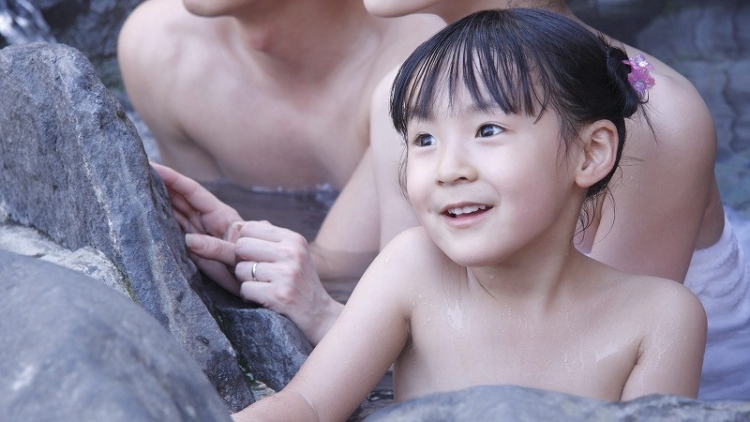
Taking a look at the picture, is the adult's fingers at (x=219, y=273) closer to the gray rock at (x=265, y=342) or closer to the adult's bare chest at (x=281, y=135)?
the gray rock at (x=265, y=342)

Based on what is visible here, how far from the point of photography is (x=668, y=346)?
1.98 m

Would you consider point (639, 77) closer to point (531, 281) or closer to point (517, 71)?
point (517, 71)

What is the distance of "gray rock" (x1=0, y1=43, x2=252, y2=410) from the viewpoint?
2127 millimetres

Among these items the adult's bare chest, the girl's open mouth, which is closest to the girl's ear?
the girl's open mouth

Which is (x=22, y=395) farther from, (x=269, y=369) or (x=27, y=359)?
(x=269, y=369)

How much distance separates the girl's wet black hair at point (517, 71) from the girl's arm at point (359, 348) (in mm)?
269

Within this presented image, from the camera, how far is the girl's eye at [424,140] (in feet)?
6.36

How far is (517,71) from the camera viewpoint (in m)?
1.91

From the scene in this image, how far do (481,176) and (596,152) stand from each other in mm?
287

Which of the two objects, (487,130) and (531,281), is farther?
(531,281)

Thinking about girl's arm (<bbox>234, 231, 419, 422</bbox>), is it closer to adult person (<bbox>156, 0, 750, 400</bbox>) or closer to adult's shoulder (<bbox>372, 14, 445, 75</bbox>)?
adult person (<bbox>156, 0, 750, 400</bbox>)

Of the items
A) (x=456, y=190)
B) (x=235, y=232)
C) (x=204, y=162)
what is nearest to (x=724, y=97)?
(x=204, y=162)

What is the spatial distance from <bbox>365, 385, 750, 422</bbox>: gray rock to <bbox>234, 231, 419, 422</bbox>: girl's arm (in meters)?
0.41

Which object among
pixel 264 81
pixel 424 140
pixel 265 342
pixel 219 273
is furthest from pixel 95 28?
pixel 424 140
